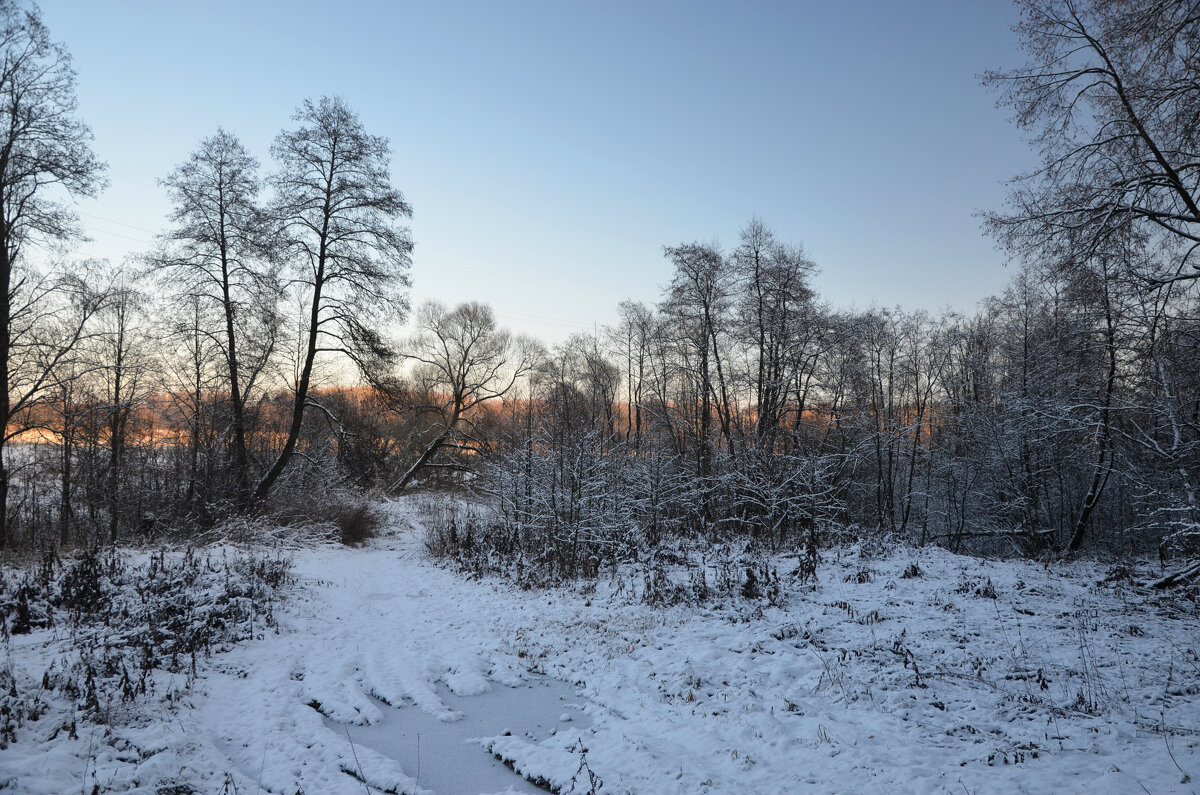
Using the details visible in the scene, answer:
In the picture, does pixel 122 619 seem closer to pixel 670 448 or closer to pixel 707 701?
pixel 707 701

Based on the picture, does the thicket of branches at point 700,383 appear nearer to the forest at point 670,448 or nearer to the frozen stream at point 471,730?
the forest at point 670,448

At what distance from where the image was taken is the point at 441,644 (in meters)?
8.53

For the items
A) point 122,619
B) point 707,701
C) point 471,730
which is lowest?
point 471,730

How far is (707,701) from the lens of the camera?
18.9ft

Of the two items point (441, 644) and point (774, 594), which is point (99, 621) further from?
point (774, 594)

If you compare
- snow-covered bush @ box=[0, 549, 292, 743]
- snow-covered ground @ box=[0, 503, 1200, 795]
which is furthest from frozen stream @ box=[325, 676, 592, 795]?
snow-covered bush @ box=[0, 549, 292, 743]

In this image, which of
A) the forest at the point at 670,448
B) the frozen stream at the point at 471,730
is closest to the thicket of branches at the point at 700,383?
the forest at the point at 670,448

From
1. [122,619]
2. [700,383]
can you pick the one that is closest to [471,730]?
[122,619]

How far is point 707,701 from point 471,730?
2405mm

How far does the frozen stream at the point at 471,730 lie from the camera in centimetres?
470

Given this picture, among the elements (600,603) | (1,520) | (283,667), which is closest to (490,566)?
(600,603)

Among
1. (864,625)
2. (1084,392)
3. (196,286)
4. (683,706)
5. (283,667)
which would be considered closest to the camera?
(683,706)

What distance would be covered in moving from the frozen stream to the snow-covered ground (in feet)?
0.12

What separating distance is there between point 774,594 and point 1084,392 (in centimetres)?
1059
